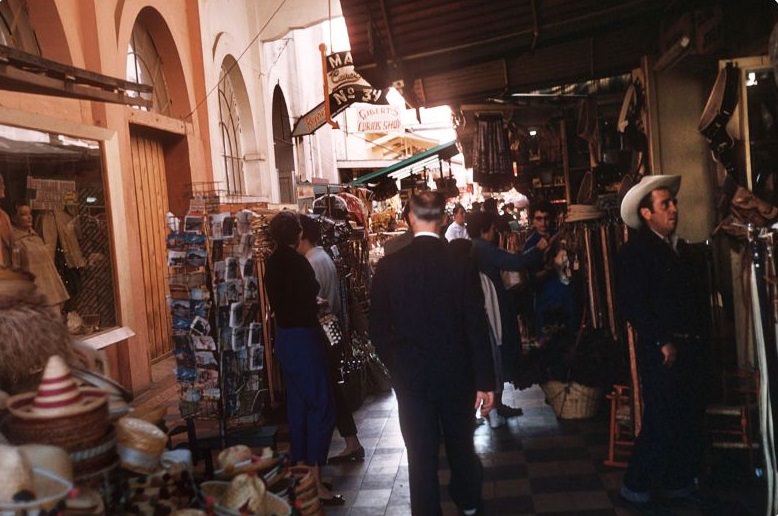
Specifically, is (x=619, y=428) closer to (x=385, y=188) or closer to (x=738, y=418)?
(x=738, y=418)

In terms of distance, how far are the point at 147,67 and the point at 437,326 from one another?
24.7 feet

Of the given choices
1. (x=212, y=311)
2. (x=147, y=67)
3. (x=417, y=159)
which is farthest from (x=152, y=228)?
(x=417, y=159)

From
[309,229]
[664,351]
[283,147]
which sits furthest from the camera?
[283,147]

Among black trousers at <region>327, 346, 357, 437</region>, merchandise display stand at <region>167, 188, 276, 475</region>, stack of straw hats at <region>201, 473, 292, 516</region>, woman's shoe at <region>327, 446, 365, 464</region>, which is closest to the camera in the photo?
stack of straw hats at <region>201, 473, 292, 516</region>

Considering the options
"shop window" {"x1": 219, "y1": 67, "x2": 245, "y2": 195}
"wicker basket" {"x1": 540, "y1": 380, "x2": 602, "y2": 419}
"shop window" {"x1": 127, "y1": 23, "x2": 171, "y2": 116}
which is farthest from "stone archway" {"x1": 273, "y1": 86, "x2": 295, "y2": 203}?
"wicker basket" {"x1": 540, "y1": 380, "x2": 602, "y2": 419}

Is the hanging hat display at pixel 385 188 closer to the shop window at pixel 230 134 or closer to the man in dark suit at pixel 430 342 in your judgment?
the shop window at pixel 230 134

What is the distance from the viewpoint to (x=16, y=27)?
7402mm

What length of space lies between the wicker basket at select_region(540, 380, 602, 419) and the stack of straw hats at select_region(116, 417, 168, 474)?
4.48 m

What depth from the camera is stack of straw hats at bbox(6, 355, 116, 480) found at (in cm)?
219

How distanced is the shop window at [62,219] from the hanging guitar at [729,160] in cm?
601

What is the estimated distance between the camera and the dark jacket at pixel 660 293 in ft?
14.1

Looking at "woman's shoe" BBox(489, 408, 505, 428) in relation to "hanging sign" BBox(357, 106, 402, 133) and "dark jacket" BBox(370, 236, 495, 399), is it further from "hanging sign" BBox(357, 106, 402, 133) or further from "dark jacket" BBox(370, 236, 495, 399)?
"hanging sign" BBox(357, 106, 402, 133)

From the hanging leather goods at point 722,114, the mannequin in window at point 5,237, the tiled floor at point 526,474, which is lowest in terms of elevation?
the tiled floor at point 526,474

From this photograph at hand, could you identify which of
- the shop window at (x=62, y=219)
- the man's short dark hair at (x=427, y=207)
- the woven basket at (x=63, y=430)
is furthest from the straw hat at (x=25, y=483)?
the shop window at (x=62, y=219)
